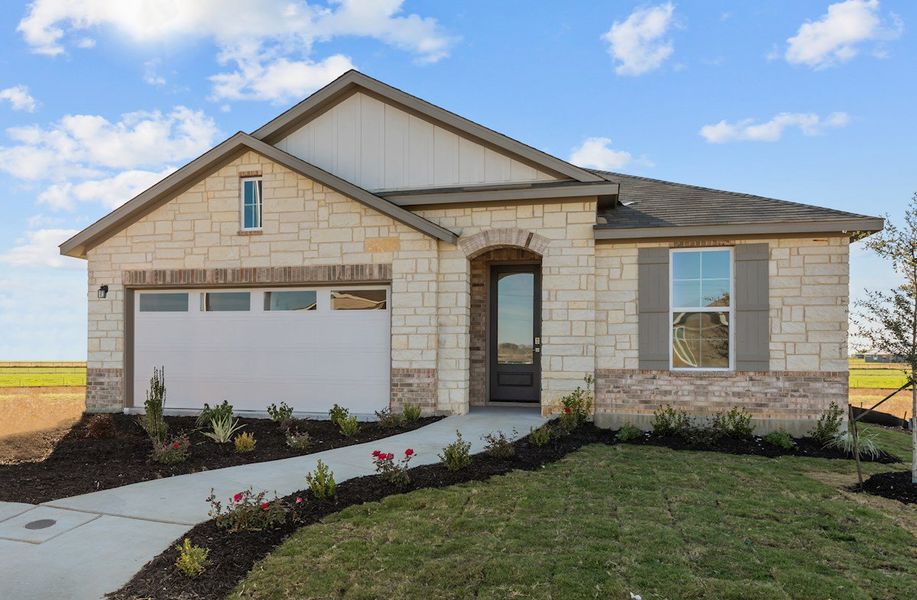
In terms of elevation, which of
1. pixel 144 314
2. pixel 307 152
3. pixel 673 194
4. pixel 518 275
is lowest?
pixel 144 314

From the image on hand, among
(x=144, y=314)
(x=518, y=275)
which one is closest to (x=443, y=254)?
(x=518, y=275)

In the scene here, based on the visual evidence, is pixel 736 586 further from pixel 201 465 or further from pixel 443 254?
pixel 443 254

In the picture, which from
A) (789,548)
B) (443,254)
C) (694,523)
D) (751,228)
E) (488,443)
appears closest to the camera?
(789,548)

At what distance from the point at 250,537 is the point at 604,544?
2926 millimetres

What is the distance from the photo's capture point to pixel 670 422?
9812mm

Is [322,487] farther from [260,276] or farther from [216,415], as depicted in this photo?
[260,276]

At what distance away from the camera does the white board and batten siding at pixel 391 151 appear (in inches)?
434

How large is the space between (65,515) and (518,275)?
27.2 ft

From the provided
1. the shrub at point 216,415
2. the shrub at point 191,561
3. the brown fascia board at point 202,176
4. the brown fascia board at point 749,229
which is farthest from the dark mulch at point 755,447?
the shrub at point 191,561

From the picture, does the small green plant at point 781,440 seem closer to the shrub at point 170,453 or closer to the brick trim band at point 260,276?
the brick trim band at point 260,276

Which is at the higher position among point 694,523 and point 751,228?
point 751,228

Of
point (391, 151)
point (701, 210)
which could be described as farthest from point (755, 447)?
point (391, 151)

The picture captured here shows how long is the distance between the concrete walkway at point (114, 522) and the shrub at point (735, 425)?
4.12 m

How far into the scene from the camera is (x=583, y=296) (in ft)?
33.5
